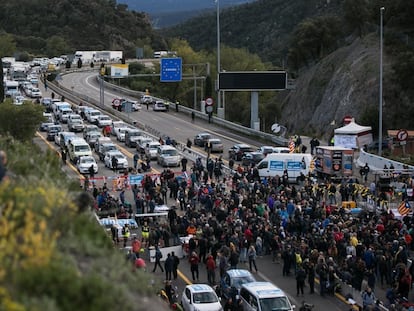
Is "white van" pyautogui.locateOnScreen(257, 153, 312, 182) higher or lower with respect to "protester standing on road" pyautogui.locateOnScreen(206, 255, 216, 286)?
higher

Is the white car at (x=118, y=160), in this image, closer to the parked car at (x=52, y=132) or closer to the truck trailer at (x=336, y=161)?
the truck trailer at (x=336, y=161)

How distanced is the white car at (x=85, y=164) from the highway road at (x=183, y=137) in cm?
39

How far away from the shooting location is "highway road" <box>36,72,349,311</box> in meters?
21.4

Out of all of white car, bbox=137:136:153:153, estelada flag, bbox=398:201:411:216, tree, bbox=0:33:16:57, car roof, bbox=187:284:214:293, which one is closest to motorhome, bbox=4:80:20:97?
white car, bbox=137:136:153:153

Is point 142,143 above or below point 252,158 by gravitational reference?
above

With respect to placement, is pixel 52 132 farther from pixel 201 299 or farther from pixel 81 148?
pixel 201 299

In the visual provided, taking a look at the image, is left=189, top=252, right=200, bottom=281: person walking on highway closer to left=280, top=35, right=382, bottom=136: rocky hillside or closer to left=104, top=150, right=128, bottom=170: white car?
left=104, top=150, right=128, bottom=170: white car

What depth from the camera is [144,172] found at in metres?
39.6

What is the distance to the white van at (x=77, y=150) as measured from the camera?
135 ft

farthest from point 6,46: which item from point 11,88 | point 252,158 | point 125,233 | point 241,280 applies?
point 241,280

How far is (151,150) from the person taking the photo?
43.7 metres

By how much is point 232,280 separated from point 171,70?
53.7m

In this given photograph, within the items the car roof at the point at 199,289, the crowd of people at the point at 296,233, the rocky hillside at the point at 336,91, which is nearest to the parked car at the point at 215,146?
the crowd of people at the point at 296,233

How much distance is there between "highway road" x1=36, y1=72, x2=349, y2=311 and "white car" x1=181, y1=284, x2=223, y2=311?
7.30ft
